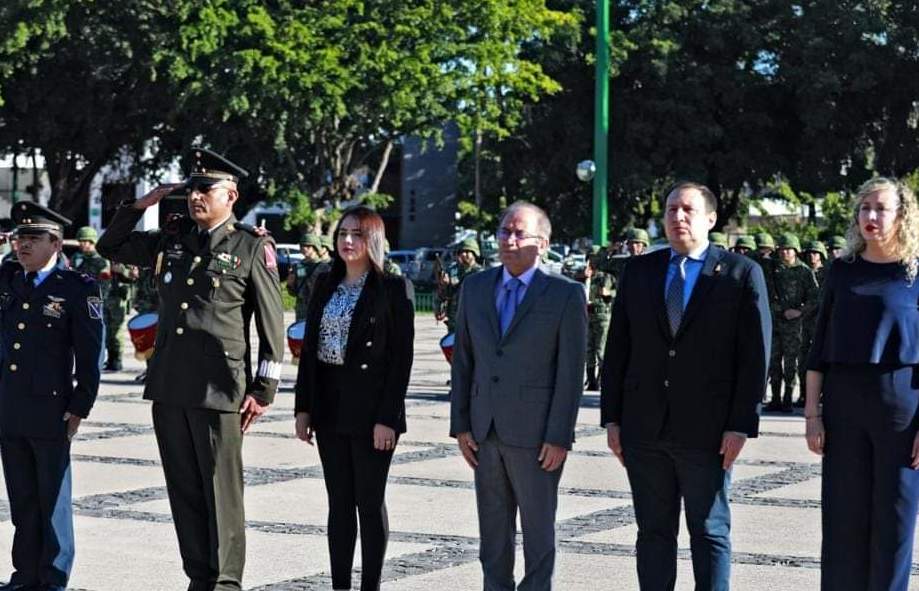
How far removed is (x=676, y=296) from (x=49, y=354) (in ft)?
9.37

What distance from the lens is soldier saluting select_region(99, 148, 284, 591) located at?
276 inches

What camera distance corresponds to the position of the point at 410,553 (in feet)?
27.8

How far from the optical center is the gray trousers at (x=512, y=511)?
6.66 metres

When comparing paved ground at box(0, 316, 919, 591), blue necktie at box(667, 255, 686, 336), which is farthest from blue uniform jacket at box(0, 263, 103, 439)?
blue necktie at box(667, 255, 686, 336)

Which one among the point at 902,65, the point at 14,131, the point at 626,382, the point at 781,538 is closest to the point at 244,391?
the point at 626,382

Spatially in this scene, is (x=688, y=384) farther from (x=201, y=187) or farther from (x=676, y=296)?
(x=201, y=187)

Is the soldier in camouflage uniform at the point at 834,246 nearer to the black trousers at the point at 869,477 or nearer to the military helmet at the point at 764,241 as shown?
the military helmet at the point at 764,241

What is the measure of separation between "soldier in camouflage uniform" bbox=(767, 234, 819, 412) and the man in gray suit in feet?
35.8

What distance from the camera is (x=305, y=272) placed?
1934cm

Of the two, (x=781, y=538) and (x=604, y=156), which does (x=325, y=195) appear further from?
(x=781, y=538)

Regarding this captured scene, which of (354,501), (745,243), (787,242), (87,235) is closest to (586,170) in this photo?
(745,243)

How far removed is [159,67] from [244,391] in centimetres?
3153

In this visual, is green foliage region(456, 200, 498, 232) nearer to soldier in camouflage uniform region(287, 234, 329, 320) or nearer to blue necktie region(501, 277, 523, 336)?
soldier in camouflage uniform region(287, 234, 329, 320)

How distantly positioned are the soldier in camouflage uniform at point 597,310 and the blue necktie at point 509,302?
40.9 feet
